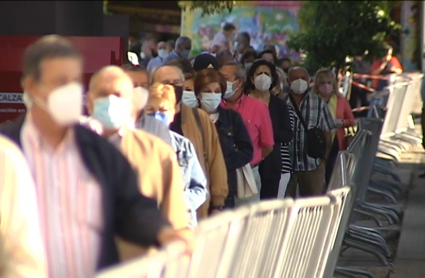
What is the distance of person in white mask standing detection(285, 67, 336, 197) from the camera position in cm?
1109

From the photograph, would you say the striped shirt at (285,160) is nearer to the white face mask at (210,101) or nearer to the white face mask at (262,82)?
the white face mask at (262,82)

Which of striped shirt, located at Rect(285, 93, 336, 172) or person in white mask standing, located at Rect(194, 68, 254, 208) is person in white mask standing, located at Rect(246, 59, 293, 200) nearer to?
striped shirt, located at Rect(285, 93, 336, 172)

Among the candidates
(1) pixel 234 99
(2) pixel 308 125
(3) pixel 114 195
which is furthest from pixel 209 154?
(2) pixel 308 125

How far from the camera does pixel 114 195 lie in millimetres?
4266

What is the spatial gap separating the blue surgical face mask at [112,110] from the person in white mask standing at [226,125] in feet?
11.2

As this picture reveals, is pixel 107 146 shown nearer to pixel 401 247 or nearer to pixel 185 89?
pixel 185 89

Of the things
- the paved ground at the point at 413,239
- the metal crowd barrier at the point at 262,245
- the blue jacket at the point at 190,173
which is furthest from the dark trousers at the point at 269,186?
the blue jacket at the point at 190,173

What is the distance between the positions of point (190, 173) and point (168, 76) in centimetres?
94

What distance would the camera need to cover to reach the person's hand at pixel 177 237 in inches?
160

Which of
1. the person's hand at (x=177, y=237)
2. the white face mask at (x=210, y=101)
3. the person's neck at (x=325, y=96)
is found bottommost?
the person's neck at (x=325, y=96)

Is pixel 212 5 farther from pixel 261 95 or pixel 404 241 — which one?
pixel 261 95

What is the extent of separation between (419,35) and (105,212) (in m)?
25.6

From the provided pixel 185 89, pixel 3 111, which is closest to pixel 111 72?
pixel 185 89

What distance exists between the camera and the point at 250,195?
27.9 feet
